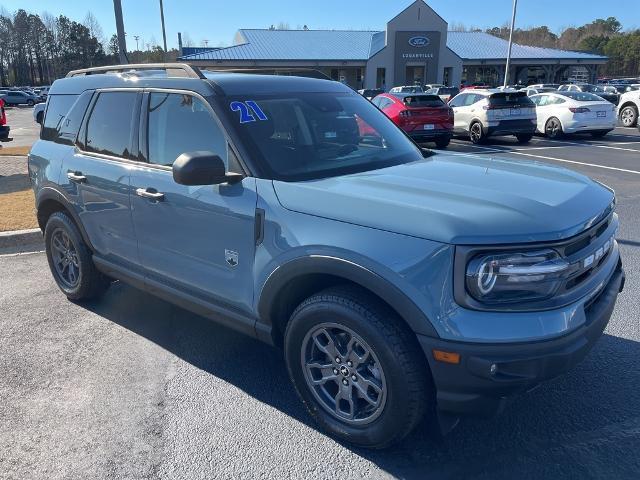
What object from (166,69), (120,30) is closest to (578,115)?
(120,30)

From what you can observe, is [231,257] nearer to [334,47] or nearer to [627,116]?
[627,116]

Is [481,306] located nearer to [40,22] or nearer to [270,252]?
[270,252]

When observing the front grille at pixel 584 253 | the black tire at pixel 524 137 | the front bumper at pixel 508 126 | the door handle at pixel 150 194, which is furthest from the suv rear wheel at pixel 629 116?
the door handle at pixel 150 194

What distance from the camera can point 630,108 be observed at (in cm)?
2095

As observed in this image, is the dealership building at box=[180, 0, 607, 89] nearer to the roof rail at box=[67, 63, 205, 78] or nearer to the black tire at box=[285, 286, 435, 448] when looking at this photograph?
the roof rail at box=[67, 63, 205, 78]

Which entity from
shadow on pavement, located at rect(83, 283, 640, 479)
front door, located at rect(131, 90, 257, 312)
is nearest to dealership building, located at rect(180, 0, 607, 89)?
front door, located at rect(131, 90, 257, 312)

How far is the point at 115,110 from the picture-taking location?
4055 millimetres

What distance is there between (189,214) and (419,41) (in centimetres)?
5187

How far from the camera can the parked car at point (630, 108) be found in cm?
2060

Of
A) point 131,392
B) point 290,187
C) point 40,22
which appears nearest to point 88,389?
point 131,392

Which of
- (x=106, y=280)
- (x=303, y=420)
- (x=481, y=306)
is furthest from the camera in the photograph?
(x=106, y=280)

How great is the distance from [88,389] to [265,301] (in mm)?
1421

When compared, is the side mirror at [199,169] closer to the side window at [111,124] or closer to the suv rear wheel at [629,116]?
the side window at [111,124]

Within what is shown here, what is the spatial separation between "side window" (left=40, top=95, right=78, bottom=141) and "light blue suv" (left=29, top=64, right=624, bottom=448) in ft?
1.40
